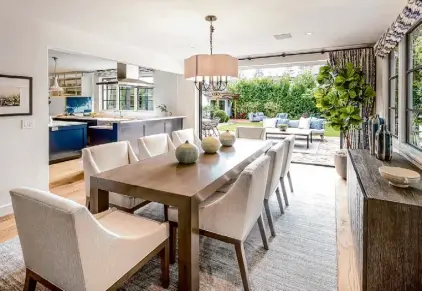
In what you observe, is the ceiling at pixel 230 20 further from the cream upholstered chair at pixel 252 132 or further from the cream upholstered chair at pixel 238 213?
the cream upholstered chair at pixel 238 213

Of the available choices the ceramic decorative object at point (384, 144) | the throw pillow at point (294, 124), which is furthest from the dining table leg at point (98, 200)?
the throw pillow at point (294, 124)

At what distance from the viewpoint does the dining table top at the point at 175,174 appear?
1825 mm

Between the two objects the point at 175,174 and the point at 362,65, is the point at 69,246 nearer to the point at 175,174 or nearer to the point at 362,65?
the point at 175,174

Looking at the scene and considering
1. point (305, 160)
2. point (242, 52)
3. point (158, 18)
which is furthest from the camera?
point (305, 160)

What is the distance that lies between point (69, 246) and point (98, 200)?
0.82 metres

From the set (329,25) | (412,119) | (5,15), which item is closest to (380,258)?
(412,119)

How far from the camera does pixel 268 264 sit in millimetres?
2180

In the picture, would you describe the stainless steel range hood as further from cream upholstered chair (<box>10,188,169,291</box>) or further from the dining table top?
cream upholstered chair (<box>10,188,169,291</box>)

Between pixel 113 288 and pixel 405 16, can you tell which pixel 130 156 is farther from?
pixel 405 16

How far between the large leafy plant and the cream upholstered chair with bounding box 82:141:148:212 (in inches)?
132

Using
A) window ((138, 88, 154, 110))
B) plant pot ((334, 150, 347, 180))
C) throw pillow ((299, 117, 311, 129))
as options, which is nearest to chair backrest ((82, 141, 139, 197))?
plant pot ((334, 150, 347, 180))

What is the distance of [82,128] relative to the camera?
6.34 meters

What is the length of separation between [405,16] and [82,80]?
9584mm

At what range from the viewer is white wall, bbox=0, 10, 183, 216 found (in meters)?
3.11
